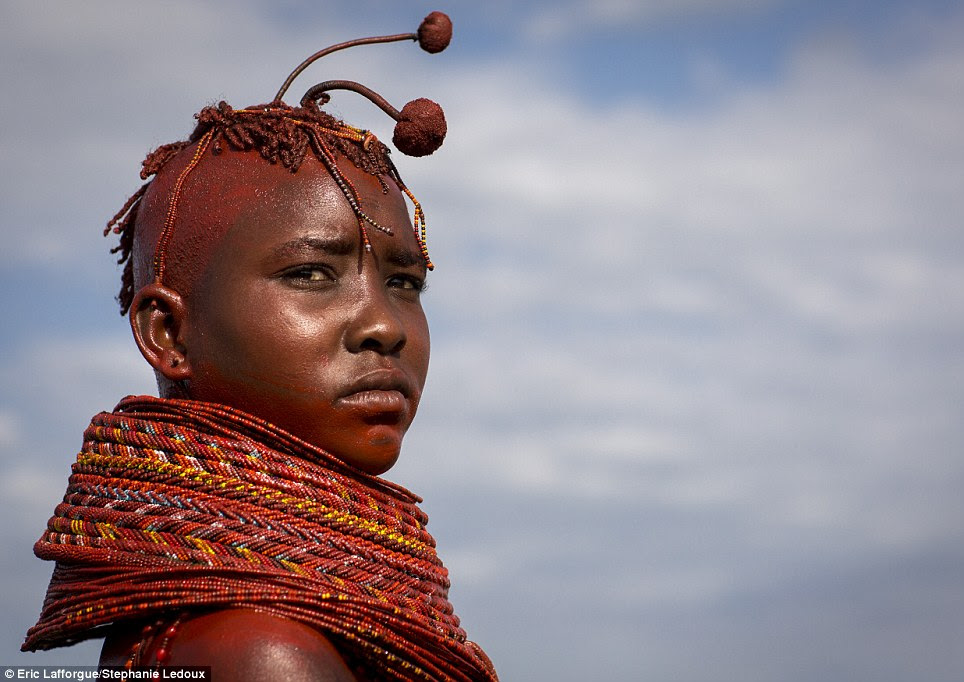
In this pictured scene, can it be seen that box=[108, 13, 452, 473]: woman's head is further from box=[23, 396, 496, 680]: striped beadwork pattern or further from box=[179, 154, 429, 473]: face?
box=[23, 396, 496, 680]: striped beadwork pattern

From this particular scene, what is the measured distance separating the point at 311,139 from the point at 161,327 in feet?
3.02

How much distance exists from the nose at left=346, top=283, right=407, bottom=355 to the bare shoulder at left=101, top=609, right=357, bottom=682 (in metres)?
1.09

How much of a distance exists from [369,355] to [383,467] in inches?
16.5

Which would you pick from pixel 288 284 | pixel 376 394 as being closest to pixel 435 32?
pixel 288 284

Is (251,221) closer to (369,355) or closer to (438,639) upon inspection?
(369,355)

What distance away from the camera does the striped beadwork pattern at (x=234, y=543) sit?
451 cm

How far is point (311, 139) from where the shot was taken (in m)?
5.39

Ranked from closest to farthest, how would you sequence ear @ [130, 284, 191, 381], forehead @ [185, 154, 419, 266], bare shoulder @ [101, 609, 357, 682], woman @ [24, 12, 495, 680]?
bare shoulder @ [101, 609, 357, 682]
woman @ [24, 12, 495, 680]
forehead @ [185, 154, 419, 266]
ear @ [130, 284, 191, 381]

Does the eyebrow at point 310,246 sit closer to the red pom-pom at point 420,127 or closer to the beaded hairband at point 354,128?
the beaded hairband at point 354,128

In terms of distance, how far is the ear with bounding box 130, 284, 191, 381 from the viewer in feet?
17.1

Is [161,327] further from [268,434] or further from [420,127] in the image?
[420,127]

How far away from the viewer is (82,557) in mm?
4719

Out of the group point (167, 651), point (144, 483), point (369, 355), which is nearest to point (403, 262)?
point (369, 355)

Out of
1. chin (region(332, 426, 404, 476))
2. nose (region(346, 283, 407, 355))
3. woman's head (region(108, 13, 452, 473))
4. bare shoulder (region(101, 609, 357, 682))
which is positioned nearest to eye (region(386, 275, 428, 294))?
woman's head (region(108, 13, 452, 473))
